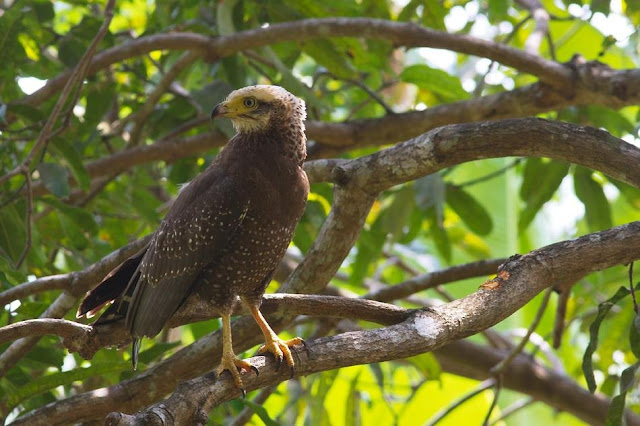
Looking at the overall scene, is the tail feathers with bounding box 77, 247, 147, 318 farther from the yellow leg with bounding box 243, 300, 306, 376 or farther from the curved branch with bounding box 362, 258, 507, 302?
the curved branch with bounding box 362, 258, 507, 302

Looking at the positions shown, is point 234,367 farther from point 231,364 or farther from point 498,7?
point 498,7

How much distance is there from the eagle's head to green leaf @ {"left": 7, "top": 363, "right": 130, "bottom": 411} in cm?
126

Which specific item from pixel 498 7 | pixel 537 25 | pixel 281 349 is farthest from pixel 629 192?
pixel 281 349

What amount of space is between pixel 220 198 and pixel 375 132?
6.70 feet

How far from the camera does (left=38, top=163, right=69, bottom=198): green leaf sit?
489 centimetres

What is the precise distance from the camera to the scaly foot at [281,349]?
372 centimetres

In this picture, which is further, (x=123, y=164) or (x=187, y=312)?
(x=123, y=164)

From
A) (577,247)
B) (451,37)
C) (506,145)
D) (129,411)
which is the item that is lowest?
(129,411)

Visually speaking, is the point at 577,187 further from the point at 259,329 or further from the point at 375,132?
the point at 259,329

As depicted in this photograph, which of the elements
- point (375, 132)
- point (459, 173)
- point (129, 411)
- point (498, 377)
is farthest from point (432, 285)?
point (459, 173)

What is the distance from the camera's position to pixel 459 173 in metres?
10.7

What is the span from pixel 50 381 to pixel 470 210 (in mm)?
3177

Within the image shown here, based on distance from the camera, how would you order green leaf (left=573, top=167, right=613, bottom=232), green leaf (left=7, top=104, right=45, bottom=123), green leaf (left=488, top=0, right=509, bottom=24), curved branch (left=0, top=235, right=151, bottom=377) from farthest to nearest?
green leaf (left=488, top=0, right=509, bottom=24) → green leaf (left=573, top=167, right=613, bottom=232) → green leaf (left=7, top=104, right=45, bottom=123) → curved branch (left=0, top=235, right=151, bottom=377)

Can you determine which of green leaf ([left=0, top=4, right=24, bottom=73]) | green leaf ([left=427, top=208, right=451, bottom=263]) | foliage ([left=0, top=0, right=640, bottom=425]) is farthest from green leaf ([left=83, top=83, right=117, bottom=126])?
green leaf ([left=427, top=208, right=451, bottom=263])
